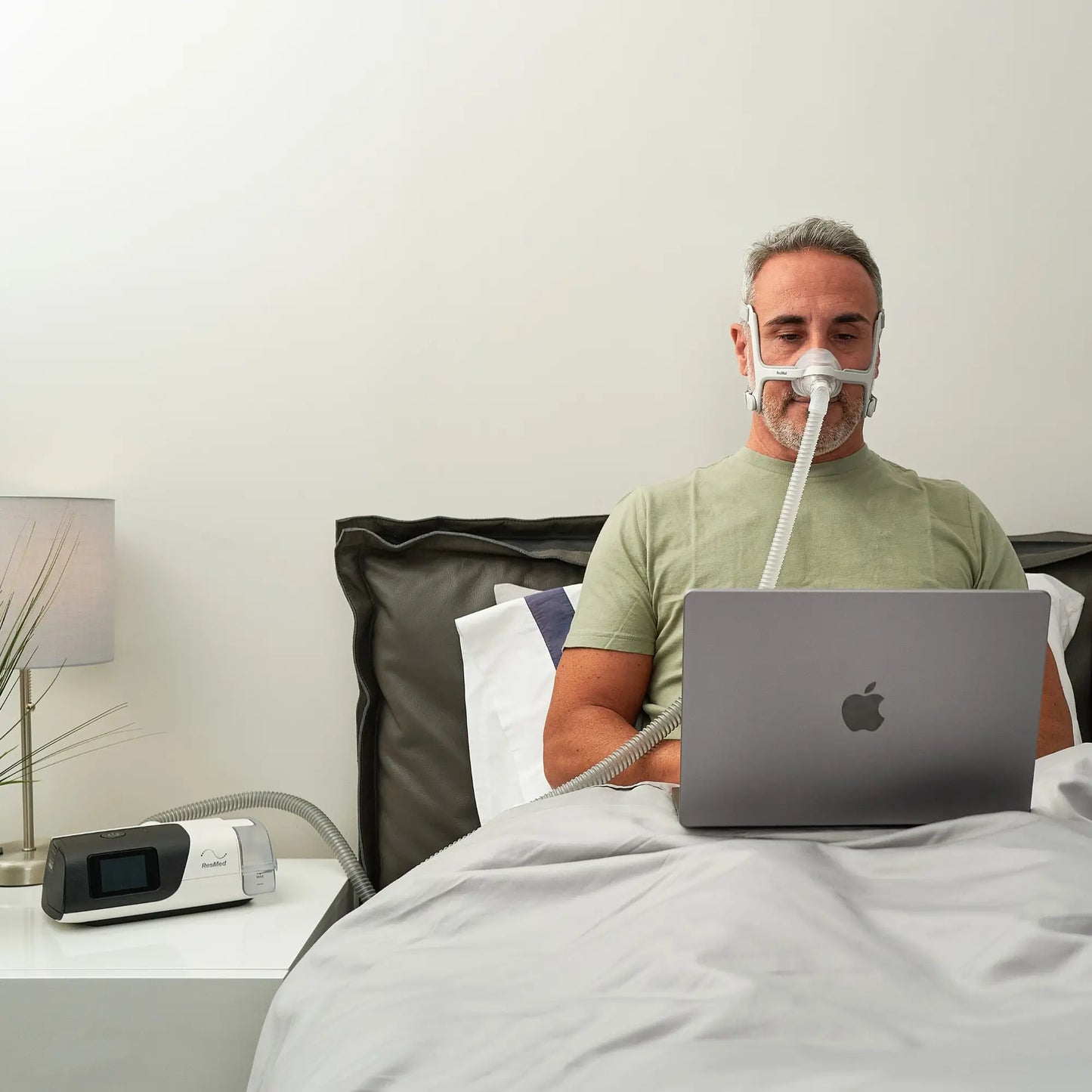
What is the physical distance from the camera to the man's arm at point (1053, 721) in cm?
143

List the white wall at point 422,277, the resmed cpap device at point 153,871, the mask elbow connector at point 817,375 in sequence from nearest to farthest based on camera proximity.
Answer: the resmed cpap device at point 153,871
the mask elbow connector at point 817,375
the white wall at point 422,277

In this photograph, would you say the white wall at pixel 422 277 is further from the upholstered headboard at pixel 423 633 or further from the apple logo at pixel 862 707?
the apple logo at pixel 862 707

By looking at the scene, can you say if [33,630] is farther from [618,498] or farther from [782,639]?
[782,639]

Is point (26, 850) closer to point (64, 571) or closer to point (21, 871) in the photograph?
point (21, 871)

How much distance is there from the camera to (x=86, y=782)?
1.94m

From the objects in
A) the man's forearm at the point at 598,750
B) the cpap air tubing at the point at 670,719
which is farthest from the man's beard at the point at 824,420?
the man's forearm at the point at 598,750

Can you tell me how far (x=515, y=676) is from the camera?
1619mm

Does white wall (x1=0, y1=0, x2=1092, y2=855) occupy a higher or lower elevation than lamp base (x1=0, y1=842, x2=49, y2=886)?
higher

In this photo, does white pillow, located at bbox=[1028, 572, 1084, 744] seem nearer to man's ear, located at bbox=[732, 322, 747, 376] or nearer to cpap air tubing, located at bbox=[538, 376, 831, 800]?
cpap air tubing, located at bbox=[538, 376, 831, 800]

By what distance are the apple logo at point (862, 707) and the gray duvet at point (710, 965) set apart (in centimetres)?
11

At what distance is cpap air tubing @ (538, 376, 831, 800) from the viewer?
4.31ft

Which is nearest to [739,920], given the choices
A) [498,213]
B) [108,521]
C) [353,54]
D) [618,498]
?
[618,498]

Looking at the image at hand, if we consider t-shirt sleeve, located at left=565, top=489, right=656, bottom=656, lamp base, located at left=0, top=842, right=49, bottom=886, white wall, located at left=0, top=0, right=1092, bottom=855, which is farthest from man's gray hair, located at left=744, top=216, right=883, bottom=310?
lamp base, located at left=0, top=842, right=49, bottom=886

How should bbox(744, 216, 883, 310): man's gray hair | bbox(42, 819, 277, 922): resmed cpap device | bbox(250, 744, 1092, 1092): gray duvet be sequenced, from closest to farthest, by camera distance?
bbox(250, 744, 1092, 1092): gray duvet → bbox(42, 819, 277, 922): resmed cpap device → bbox(744, 216, 883, 310): man's gray hair
